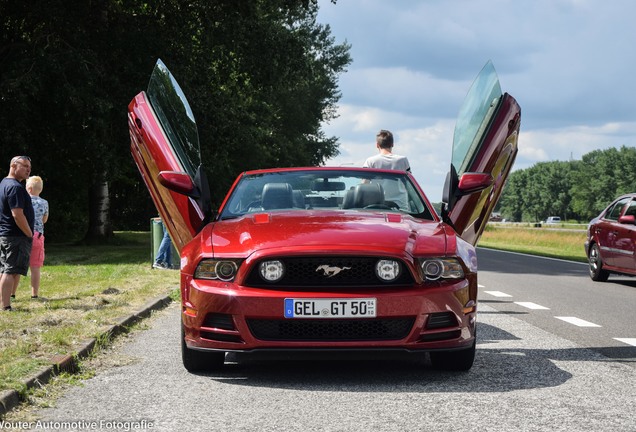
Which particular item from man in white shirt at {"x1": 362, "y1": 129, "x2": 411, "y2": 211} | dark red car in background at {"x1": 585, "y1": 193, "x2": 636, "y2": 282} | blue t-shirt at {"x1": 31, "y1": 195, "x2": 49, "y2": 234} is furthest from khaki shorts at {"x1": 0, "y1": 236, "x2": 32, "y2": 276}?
dark red car in background at {"x1": 585, "y1": 193, "x2": 636, "y2": 282}

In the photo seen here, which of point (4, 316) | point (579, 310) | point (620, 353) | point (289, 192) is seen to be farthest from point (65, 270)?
point (620, 353)

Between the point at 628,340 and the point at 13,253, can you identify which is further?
the point at 13,253

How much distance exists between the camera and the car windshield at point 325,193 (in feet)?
24.6

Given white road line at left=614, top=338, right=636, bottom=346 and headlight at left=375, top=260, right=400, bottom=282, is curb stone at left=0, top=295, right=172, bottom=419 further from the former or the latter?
white road line at left=614, top=338, right=636, bottom=346

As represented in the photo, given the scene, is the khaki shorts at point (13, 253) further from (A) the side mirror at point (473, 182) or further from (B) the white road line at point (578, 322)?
(B) the white road line at point (578, 322)

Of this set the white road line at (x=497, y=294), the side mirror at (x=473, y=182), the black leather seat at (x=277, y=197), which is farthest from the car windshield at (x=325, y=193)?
the white road line at (x=497, y=294)

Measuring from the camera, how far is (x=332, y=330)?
20.1 feet

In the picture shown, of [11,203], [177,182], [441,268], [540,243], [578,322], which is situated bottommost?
A: [540,243]

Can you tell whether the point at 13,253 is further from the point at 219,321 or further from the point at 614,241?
the point at 614,241

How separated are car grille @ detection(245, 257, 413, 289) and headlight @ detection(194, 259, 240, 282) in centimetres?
14

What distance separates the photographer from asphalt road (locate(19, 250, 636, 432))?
16.5 ft

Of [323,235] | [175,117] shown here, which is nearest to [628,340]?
[323,235]

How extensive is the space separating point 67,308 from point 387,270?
5353 mm

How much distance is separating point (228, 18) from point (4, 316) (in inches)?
772
